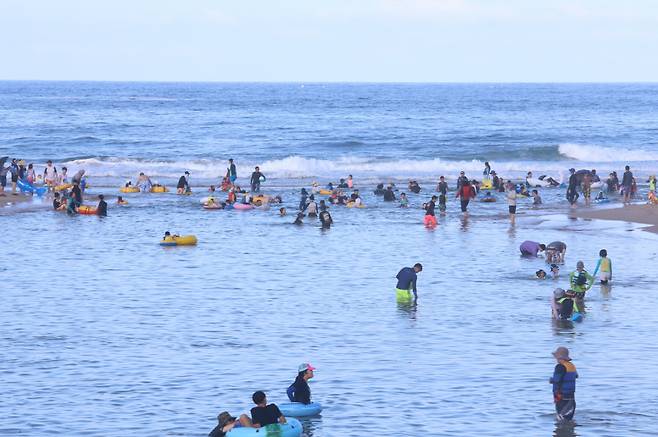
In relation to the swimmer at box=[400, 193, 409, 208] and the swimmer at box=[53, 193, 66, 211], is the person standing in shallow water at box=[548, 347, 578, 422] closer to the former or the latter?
the swimmer at box=[400, 193, 409, 208]

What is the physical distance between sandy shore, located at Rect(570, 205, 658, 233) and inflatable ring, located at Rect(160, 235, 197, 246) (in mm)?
16539

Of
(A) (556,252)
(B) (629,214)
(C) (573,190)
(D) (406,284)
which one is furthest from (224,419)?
(C) (573,190)

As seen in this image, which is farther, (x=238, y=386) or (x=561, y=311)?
(x=561, y=311)

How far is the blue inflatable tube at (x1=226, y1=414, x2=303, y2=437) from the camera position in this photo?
16.8 metres

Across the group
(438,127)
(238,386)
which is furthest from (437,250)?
(438,127)

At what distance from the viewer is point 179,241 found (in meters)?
38.5

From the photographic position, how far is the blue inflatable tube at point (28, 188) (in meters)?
53.6

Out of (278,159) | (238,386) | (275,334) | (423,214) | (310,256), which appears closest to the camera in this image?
(238,386)

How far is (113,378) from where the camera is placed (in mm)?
21594

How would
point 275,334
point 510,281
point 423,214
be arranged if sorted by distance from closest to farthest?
point 275,334 < point 510,281 < point 423,214

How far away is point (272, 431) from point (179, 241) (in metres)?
22.0

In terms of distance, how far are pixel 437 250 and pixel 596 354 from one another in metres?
14.4

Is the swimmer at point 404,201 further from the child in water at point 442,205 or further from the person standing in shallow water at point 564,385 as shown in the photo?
the person standing in shallow water at point 564,385

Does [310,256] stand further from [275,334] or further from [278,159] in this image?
[278,159]
